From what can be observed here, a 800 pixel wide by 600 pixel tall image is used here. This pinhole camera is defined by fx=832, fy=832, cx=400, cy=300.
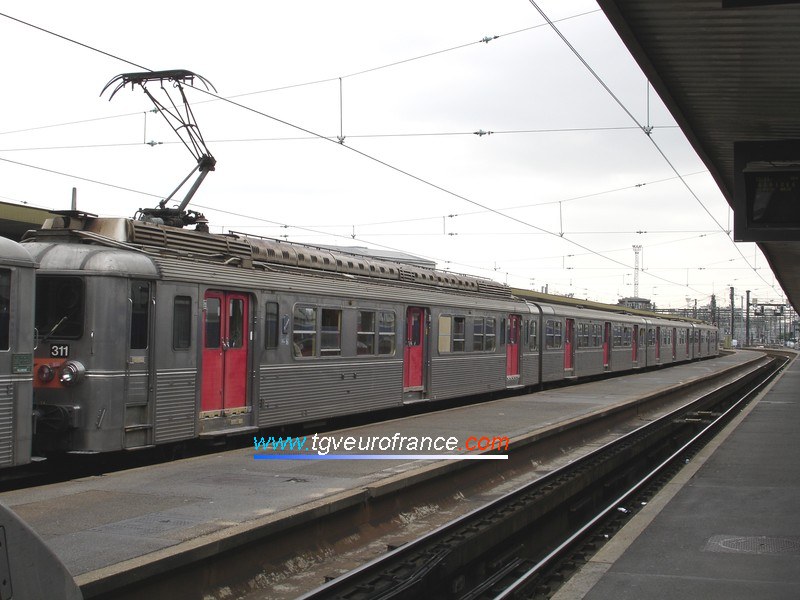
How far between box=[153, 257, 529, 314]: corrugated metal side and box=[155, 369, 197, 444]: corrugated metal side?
1.27 meters

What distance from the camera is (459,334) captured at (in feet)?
63.7

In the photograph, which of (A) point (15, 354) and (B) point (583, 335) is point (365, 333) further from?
(B) point (583, 335)

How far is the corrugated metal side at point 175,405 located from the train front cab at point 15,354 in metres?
1.81

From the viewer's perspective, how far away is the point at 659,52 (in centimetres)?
1008

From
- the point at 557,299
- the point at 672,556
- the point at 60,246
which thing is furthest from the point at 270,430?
the point at 557,299

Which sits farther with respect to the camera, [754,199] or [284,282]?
[284,282]

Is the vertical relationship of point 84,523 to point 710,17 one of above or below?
below

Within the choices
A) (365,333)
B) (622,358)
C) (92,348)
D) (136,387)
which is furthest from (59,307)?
(622,358)

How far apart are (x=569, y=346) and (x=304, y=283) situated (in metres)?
16.4

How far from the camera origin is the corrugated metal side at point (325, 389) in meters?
12.6

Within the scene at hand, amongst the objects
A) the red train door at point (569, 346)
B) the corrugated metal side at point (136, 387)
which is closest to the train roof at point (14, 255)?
the corrugated metal side at point (136, 387)

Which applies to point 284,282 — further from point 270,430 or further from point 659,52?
point 659,52

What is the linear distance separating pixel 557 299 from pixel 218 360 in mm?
26174

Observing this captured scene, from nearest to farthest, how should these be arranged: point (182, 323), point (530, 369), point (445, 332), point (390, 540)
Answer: point (390, 540)
point (182, 323)
point (445, 332)
point (530, 369)
